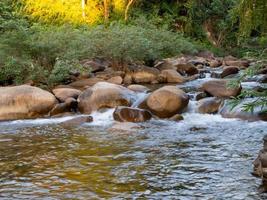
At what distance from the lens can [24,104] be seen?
34.4ft

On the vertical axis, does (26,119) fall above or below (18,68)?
below

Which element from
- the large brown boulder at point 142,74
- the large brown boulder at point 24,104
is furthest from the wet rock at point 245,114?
the large brown boulder at point 142,74

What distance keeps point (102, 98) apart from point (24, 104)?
1771 mm

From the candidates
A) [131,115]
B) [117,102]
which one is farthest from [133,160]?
[117,102]

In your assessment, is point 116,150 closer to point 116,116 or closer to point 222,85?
point 116,116

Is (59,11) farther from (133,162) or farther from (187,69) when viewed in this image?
(133,162)

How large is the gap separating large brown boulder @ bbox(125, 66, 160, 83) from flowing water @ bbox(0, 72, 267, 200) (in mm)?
5680

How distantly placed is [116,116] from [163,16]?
1922 centimetres

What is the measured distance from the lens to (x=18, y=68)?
13227mm

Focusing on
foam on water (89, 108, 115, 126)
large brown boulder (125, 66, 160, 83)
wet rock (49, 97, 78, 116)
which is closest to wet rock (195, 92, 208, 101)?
foam on water (89, 108, 115, 126)

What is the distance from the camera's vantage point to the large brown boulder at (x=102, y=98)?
10562mm

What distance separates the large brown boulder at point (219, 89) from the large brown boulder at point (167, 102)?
40.8 inches

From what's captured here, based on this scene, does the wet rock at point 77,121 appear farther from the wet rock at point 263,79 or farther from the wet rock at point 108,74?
the wet rock at point 263,79

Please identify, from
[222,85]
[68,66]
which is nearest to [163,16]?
[68,66]
